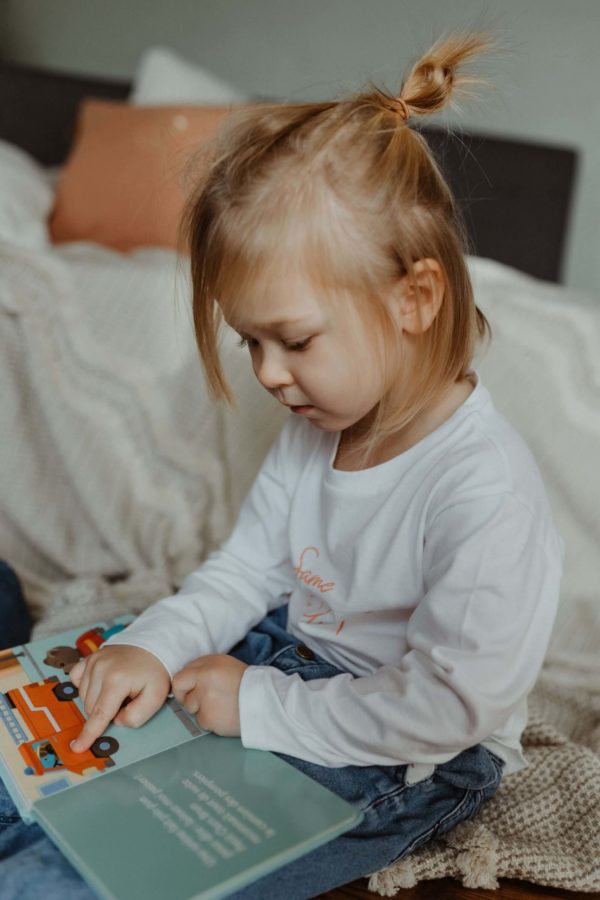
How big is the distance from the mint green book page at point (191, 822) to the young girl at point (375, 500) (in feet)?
0.14

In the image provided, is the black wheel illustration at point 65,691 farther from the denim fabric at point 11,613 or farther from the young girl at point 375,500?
the denim fabric at point 11,613

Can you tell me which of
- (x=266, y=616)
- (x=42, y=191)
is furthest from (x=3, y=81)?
(x=266, y=616)

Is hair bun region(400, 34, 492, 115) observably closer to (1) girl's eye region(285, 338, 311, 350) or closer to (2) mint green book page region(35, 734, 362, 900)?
(1) girl's eye region(285, 338, 311, 350)

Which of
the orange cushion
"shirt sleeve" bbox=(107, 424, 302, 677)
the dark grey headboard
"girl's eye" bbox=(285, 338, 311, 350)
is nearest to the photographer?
"girl's eye" bbox=(285, 338, 311, 350)

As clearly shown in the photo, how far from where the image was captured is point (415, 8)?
1.95 m

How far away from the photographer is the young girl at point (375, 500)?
0.64 metres

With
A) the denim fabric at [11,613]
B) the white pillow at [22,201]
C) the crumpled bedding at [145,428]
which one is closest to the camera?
the denim fabric at [11,613]

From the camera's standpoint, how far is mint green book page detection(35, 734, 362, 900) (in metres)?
0.56

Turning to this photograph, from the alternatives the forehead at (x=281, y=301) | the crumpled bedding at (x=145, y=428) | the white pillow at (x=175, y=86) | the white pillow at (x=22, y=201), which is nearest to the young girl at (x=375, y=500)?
the forehead at (x=281, y=301)

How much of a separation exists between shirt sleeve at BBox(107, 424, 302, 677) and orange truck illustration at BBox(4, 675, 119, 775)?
86mm

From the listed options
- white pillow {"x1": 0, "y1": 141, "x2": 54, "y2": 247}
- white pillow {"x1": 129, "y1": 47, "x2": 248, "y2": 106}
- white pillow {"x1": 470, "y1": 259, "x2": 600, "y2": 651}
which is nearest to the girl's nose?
white pillow {"x1": 470, "y1": 259, "x2": 600, "y2": 651}

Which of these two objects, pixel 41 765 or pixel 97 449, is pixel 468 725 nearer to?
pixel 41 765

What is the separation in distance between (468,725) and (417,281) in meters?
0.33

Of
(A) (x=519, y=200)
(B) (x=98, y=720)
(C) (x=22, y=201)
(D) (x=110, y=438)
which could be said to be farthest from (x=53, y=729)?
(A) (x=519, y=200)
